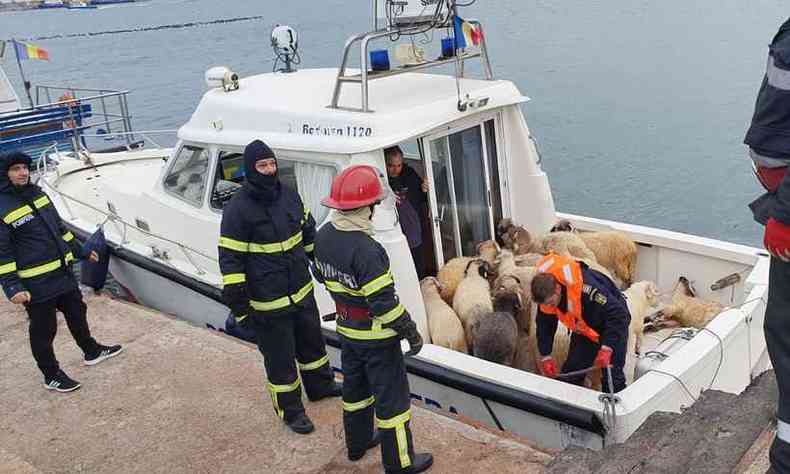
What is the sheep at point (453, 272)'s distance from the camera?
17.6 ft

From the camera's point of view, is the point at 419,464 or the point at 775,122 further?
the point at 419,464

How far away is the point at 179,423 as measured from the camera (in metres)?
4.37

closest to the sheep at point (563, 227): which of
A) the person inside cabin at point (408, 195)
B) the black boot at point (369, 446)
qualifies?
the person inside cabin at point (408, 195)

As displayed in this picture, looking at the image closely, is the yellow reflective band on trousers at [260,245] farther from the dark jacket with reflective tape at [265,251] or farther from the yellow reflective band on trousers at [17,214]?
the yellow reflective band on trousers at [17,214]

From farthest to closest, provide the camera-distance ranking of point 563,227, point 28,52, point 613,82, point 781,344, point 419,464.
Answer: point 613,82, point 28,52, point 563,227, point 419,464, point 781,344

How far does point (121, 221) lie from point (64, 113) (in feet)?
27.1

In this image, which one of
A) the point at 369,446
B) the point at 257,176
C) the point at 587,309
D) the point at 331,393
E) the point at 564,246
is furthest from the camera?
the point at 564,246

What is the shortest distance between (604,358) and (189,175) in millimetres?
3814

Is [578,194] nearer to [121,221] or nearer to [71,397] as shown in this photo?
[121,221]

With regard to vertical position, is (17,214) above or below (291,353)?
above

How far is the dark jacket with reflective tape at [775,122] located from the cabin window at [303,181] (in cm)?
330

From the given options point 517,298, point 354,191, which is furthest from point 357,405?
point 517,298

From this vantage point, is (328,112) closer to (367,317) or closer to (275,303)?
(275,303)

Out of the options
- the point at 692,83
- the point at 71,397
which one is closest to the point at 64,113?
the point at 71,397
